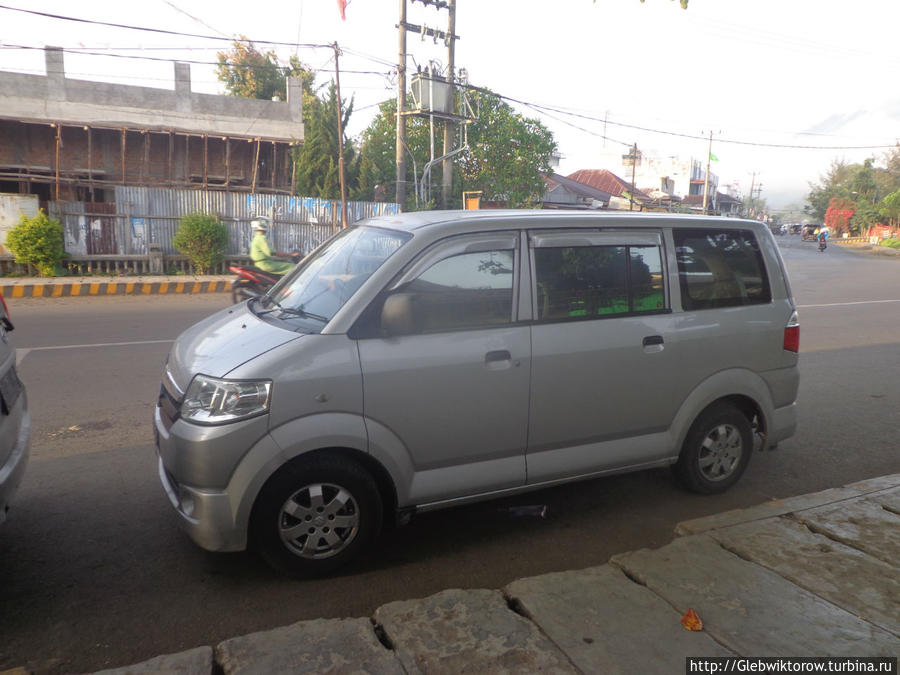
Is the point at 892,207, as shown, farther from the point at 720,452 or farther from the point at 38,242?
the point at 720,452

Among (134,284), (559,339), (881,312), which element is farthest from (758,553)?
(134,284)

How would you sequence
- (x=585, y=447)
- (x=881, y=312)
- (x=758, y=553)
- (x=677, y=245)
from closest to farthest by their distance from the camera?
(x=758, y=553) → (x=585, y=447) → (x=677, y=245) → (x=881, y=312)

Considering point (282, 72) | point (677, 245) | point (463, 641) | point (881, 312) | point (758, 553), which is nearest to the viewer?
point (463, 641)

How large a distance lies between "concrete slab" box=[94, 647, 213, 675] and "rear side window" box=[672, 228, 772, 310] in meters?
3.20

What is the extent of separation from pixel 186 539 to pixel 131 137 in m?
21.4

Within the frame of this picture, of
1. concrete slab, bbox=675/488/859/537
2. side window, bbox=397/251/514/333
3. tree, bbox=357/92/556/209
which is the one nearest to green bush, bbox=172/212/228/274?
side window, bbox=397/251/514/333

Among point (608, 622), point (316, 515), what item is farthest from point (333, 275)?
point (608, 622)

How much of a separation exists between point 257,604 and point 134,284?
13.7 m

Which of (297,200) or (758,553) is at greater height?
(297,200)

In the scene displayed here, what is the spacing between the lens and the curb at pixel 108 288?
13.6 metres

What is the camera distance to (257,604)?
3049mm

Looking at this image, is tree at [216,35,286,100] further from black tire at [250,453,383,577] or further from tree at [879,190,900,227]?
tree at [879,190,900,227]

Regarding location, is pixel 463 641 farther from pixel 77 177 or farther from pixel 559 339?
pixel 77 177

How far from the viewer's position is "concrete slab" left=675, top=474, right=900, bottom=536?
145 inches
